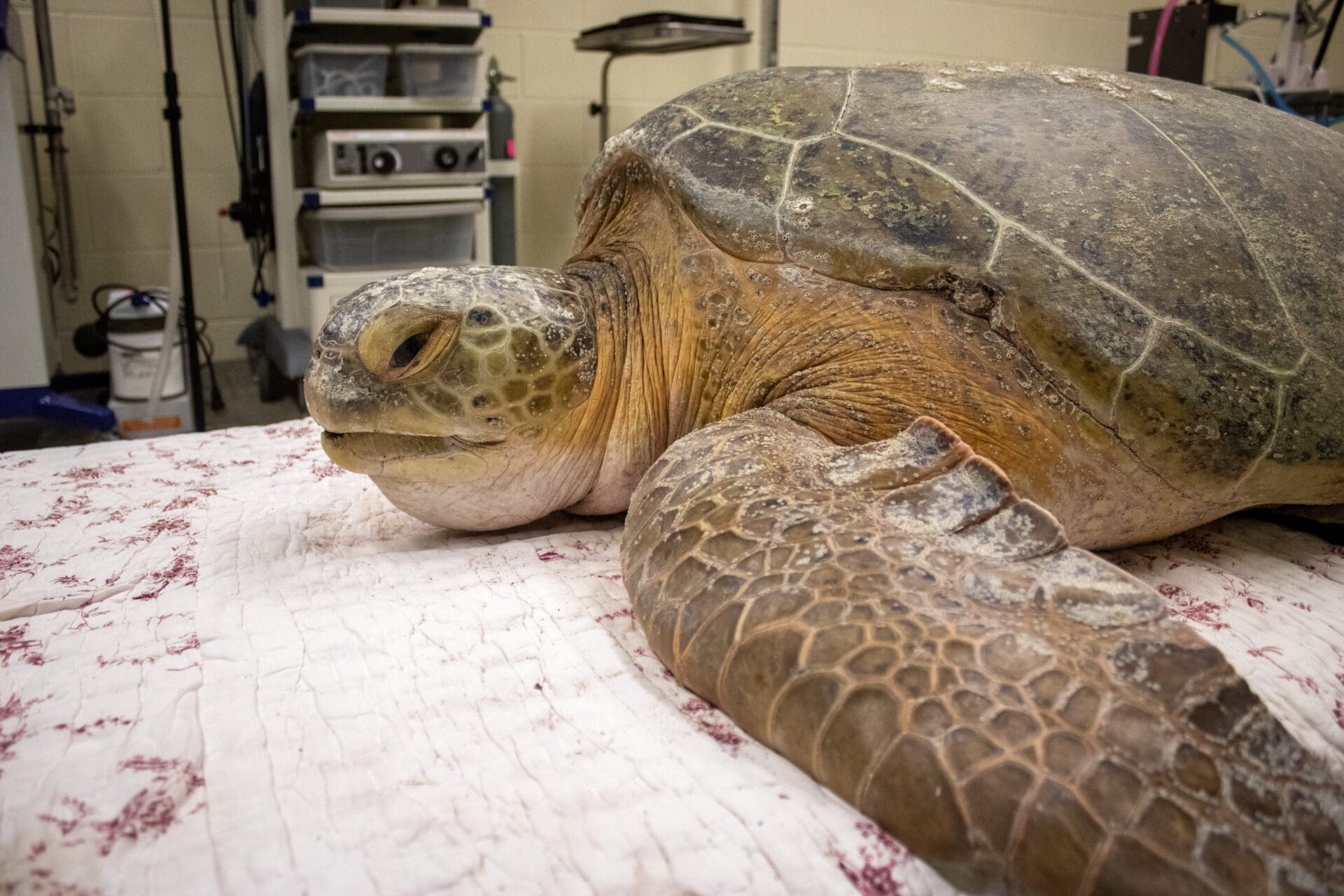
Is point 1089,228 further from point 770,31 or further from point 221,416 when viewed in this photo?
point 221,416

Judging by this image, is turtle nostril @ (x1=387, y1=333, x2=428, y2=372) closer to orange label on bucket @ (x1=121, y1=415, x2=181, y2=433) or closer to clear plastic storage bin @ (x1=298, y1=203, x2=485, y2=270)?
clear plastic storage bin @ (x1=298, y1=203, x2=485, y2=270)

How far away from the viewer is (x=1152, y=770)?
0.51 m

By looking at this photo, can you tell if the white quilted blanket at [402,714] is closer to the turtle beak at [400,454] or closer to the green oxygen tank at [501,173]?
the turtle beak at [400,454]

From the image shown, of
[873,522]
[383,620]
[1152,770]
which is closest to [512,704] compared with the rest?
[383,620]

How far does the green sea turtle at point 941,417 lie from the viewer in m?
0.52

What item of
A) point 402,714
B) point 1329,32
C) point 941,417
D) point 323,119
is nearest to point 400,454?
point 402,714

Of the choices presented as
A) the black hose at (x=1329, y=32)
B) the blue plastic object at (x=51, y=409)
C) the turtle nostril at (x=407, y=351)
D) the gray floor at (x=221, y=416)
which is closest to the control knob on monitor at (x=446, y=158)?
the gray floor at (x=221, y=416)

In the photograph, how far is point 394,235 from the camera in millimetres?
2215

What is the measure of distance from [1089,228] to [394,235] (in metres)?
1.75

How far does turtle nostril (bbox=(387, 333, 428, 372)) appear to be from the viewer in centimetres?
95

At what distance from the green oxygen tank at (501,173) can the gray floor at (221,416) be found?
73 centimetres

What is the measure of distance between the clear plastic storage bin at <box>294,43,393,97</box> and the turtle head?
1285 millimetres

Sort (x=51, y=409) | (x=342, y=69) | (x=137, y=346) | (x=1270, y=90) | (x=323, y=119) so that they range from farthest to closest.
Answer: (x=1270, y=90) < (x=137, y=346) < (x=323, y=119) < (x=342, y=69) < (x=51, y=409)

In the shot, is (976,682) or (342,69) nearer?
(976,682)
